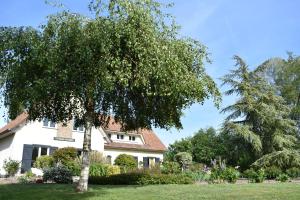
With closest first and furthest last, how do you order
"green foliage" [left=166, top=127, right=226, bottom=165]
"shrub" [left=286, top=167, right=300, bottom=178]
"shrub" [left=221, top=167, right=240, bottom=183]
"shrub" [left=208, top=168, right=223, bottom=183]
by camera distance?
1. "shrub" [left=208, top=168, right=223, bottom=183]
2. "shrub" [left=221, top=167, right=240, bottom=183]
3. "shrub" [left=286, top=167, right=300, bottom=178]
4. "green foliage" [left=166, top=127, right=226, bottom=165]

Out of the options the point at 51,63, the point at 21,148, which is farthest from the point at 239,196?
the point at 21,148

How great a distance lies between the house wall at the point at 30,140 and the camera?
33.1 metres

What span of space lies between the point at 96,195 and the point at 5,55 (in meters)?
5.89

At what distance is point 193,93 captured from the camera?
15.3 metres

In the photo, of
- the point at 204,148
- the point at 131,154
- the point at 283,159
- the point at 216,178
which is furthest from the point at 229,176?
the point at 204,148

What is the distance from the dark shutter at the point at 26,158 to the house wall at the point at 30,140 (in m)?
0.38

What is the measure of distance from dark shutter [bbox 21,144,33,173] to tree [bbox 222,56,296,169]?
17538mm

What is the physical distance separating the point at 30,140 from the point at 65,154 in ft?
11.7

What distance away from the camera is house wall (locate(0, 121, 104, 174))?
33.1 m

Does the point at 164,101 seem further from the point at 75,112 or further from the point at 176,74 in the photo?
the point at 75,112

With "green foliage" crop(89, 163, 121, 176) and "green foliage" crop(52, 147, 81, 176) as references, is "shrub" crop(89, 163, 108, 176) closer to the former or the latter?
"green foliage" crop(89, 163, 121, 176)

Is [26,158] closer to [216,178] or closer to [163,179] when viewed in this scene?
[163,179]

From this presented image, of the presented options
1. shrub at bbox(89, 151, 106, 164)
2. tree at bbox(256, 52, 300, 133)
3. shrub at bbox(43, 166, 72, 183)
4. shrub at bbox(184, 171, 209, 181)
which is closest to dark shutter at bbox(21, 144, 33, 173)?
shrub at bbox(89, 151, 106, 164)

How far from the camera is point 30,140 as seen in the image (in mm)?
33469
